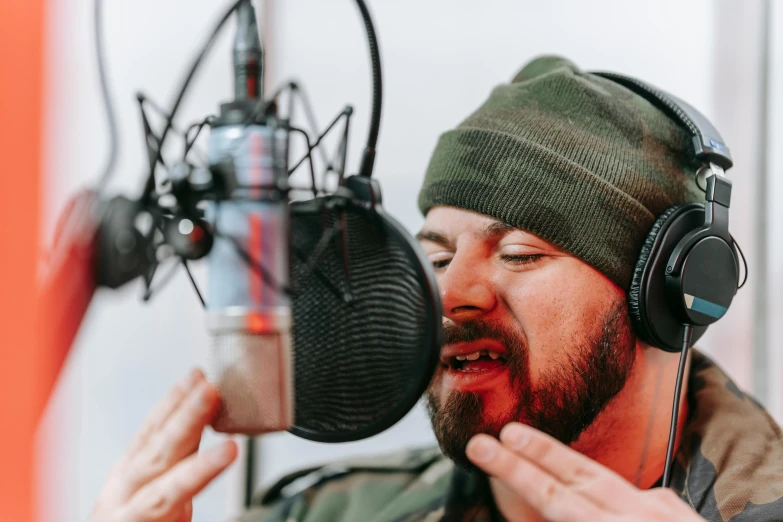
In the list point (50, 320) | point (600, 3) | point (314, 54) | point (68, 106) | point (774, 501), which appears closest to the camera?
point (50, 320)

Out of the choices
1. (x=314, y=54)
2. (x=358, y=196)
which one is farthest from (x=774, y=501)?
(x=314, y=54)

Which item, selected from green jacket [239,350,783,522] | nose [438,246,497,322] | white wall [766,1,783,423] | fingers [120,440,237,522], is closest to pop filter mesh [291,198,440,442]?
fingers [120,440,237,522]

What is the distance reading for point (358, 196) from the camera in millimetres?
606

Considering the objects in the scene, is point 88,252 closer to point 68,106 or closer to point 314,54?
point 68,106

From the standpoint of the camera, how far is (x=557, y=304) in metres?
0.97

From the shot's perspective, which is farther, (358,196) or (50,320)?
(358,196)

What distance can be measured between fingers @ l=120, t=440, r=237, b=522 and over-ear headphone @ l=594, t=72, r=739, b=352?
22.0 inches

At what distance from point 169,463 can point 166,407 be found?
0.04 meters

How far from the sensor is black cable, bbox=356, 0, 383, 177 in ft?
1.93

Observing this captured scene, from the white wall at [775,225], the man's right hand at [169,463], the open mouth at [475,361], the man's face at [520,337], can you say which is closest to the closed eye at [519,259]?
the man's face at [520,337]

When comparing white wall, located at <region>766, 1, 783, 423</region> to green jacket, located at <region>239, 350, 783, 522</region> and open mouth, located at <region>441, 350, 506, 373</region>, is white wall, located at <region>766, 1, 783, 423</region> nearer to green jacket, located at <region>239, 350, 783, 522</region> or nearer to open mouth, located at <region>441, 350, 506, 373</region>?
green jacket, located at <region>239, 350, 783, 522</region>

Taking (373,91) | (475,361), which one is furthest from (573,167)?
(373,91)

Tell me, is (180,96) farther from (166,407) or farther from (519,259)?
(519,259)

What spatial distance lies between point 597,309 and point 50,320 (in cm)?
71
